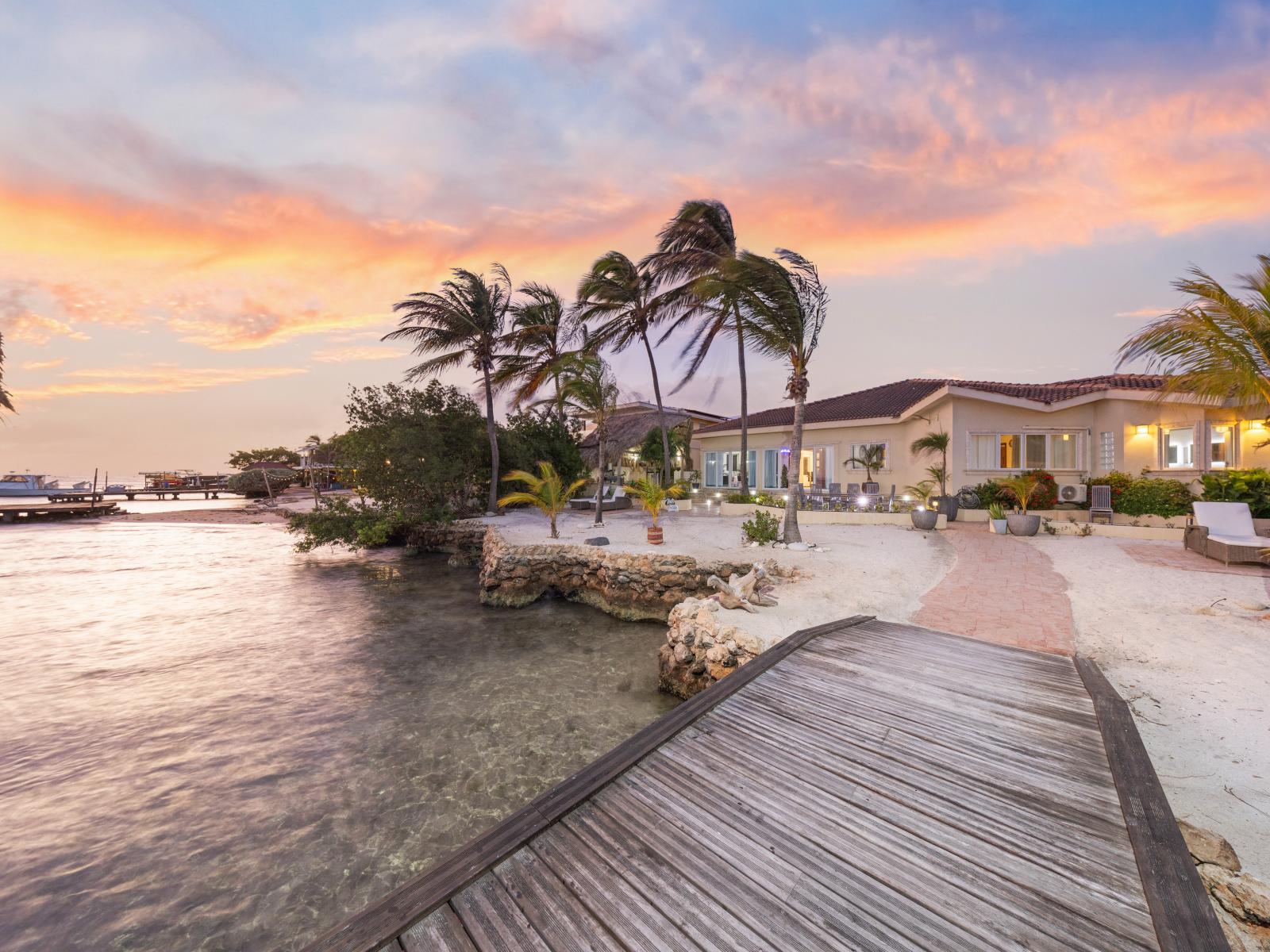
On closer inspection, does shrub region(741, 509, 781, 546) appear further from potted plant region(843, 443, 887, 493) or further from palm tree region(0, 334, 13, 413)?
palm tree region(0, 334, 13, 413)

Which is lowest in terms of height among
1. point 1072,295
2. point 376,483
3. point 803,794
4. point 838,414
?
point 803,794

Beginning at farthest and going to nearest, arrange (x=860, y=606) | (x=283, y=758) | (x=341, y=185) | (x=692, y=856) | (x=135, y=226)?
(x=341, y=185)
(x=135, y=226)
(x=860, y=606)
(x=283, y=758)
(x=692, y=856)

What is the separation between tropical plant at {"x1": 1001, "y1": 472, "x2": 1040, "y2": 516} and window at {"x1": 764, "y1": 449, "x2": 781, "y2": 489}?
880cm

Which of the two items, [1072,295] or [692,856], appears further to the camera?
[1072,295]

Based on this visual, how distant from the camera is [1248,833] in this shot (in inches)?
96.5

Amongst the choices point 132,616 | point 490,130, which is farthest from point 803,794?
point 490,130

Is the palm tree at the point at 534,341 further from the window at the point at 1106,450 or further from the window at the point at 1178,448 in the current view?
the window at the point at 1178,448

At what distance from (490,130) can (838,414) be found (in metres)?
16.0

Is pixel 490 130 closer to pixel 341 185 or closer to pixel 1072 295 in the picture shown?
pixel 341 185

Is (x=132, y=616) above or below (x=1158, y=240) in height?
below

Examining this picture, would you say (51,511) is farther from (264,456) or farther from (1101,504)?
(1101,504)

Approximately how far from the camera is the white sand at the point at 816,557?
6289 mm

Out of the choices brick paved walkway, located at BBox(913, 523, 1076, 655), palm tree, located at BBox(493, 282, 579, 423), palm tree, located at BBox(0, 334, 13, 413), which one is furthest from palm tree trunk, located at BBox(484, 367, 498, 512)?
palm tree, located at BBox(0, 334, 13, 413)

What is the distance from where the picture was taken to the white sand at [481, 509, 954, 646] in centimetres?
629
